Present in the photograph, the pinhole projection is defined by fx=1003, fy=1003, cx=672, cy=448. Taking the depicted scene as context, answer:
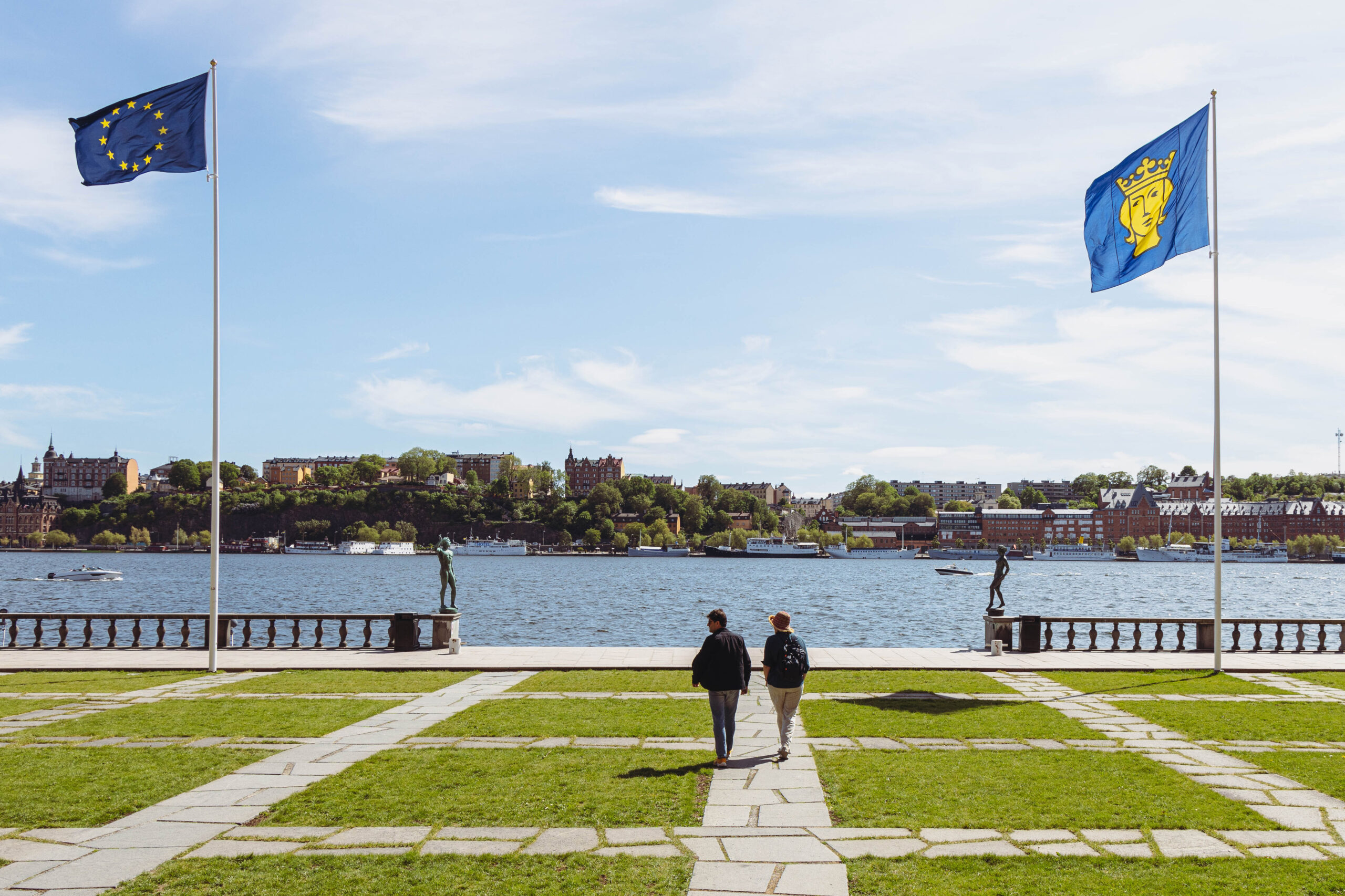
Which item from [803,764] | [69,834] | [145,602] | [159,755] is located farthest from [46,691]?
[145,602]

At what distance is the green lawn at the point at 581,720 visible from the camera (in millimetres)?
14133

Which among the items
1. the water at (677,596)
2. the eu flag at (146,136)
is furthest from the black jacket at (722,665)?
the water at (677,596)

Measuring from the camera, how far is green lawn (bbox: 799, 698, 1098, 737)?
14188 millimetres

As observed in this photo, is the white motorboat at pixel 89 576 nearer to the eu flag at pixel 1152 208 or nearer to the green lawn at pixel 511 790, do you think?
the green lawn at pixel 511 790

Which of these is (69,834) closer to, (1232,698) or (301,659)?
(301,659)

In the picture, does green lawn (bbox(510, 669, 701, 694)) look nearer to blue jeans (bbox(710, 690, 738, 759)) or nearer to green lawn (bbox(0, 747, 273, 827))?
blue jeans (bbox(710, 690, 738, 759))

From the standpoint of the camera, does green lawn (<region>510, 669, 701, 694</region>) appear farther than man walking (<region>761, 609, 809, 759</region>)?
Yes

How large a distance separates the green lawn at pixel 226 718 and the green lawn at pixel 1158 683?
13.2 meters

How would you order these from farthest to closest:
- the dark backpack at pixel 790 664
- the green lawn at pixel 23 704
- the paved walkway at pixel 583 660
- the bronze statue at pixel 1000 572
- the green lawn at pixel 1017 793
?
the bronze statue at pixel 1000 572 → the paved walkway at pixel 583 660 → the green lawn at pixel 23 704 → the dark backpack at pixel 790 664 → the green lawn at pixel 1017 793

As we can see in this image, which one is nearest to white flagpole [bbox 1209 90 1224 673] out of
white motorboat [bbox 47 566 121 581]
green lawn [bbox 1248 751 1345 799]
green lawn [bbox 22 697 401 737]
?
green lawn [bbox 1248 751 1345 799]

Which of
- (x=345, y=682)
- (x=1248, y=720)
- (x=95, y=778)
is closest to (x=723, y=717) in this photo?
(x=95, y=778)

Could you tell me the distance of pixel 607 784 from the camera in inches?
432

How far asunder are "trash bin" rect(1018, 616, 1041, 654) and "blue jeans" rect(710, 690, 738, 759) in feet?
49.9

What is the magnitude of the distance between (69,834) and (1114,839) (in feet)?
30.8
